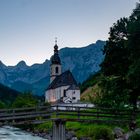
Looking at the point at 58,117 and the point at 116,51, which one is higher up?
the point at 116,51

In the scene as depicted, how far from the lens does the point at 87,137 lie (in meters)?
56.8

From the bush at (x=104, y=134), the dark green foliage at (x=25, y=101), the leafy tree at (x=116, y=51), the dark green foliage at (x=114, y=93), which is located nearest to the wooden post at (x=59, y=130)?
the bush at (x=104, y=134)

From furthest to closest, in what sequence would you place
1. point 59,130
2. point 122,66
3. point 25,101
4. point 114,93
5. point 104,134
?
1. point 25,101
2. point 122,66
3. point 114,93
4. point 104,134
5. point 59,130

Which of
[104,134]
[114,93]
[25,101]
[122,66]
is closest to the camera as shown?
[104,134]

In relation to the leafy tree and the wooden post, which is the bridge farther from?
the leafy tree

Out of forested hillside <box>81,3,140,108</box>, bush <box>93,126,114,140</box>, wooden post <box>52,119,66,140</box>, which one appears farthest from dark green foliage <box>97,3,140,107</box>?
wooden post <box>52,119,66,140</box>

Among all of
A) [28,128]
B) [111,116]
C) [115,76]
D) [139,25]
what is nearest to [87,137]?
[111,116]

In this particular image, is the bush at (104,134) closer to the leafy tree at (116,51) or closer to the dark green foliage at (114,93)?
the dark green foliage at (114,93)

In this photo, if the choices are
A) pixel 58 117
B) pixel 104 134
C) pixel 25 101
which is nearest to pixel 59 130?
pixel 58 117

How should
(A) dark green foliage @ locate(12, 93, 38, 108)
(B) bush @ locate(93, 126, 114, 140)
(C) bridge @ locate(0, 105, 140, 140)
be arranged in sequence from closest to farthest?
(C) bridge @ locate(0, 105, 140, 140) → (B) bush @ locate(93, 126, 114, 140) → (A) dark green foliage @ locate(12, 93, 38, 108)

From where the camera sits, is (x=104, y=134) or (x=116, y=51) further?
(x=116, y=51)

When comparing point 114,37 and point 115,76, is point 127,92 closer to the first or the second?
point 115,76

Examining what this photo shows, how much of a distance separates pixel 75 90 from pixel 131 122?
135 metres

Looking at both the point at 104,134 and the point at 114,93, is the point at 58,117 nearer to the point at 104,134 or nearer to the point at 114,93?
the point at 104,134
